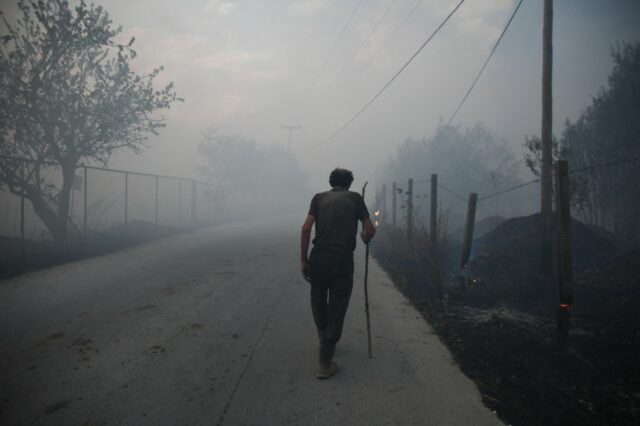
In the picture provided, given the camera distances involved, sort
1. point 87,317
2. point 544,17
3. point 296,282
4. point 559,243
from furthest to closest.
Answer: point 544,17
point 296,282
point 87,317
point 559,243

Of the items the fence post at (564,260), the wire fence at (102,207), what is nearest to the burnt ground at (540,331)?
the fence post at (564,260)

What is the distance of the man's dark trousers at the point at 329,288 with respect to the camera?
141 inches

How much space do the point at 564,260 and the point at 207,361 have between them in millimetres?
4435

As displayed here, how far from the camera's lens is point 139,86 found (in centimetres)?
1404

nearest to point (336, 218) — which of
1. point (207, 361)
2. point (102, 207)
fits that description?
point (207, 361)

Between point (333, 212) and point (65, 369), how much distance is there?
3038mm

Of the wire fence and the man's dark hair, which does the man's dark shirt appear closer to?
the man's dark hair

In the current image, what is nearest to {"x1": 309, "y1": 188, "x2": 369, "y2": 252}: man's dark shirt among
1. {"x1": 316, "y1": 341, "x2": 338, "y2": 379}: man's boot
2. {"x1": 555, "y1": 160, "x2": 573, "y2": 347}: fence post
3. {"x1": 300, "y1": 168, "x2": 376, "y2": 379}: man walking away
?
{"x1": 300, "y1": 168, "x2": 376, "y2": 379}: man walking away

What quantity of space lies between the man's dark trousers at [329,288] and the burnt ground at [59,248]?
7549 millimetres

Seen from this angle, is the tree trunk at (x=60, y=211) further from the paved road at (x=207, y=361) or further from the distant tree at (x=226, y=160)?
the distant tree at (x=226, y=160)

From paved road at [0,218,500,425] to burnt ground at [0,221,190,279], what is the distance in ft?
7.53

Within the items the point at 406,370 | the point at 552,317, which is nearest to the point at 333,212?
the point at 406,370

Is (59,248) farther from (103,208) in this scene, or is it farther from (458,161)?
(458,161)

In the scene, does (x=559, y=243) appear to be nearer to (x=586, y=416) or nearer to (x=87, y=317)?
(x=586, y=416)
